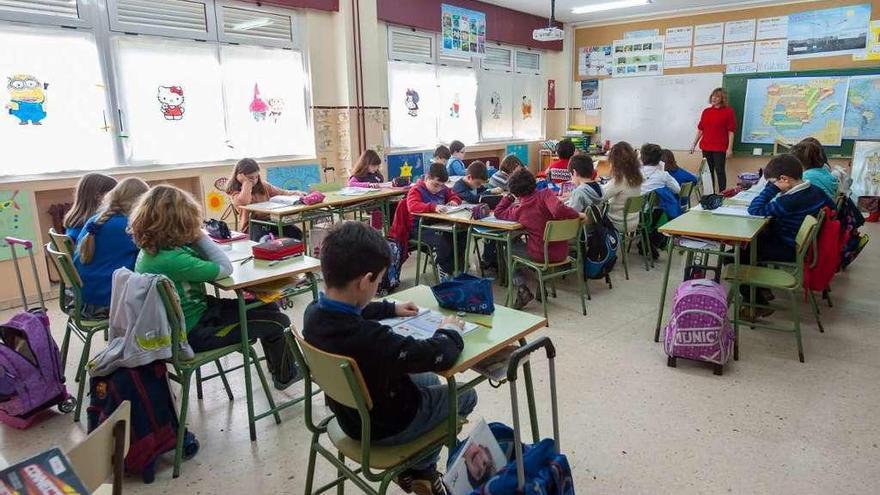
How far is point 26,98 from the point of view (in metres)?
4.49

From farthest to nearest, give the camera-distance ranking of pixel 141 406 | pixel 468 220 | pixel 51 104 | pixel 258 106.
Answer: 1. pixel 258 106
2. pixel 51 104
3. pixel 468 220
4. pixel 141 406

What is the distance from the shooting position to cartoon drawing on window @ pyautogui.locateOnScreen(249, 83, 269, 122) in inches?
236

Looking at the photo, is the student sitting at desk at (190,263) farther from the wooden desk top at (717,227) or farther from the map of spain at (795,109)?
the map of spain at (795,109)

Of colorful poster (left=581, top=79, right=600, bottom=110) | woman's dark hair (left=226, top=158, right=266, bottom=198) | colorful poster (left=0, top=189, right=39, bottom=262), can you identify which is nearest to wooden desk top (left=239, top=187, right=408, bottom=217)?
woman's dark hair (left=226, top=158, right=266, bottom=198)

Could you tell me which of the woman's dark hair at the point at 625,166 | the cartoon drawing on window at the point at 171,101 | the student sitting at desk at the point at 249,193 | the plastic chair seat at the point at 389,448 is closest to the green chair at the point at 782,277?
the woman's dark hair at the point at 625,166

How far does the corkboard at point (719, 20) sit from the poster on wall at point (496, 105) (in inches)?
62.9

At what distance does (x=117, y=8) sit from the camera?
489cm

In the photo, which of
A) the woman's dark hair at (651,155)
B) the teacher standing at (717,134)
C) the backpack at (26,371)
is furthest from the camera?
the teacher standing at (717,134)

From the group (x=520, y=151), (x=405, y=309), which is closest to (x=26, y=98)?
(x=405, y=309)

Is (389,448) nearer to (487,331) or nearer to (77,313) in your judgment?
(487,331)

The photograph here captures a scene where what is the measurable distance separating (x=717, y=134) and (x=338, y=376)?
7979 millimetres

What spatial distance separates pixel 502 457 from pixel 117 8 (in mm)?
5201

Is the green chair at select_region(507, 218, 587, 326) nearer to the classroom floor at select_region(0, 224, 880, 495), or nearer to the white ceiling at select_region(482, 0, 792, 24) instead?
the classroom floor at select_region(0, 224, 880, 495)

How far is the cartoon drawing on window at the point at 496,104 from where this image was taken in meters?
8.88
